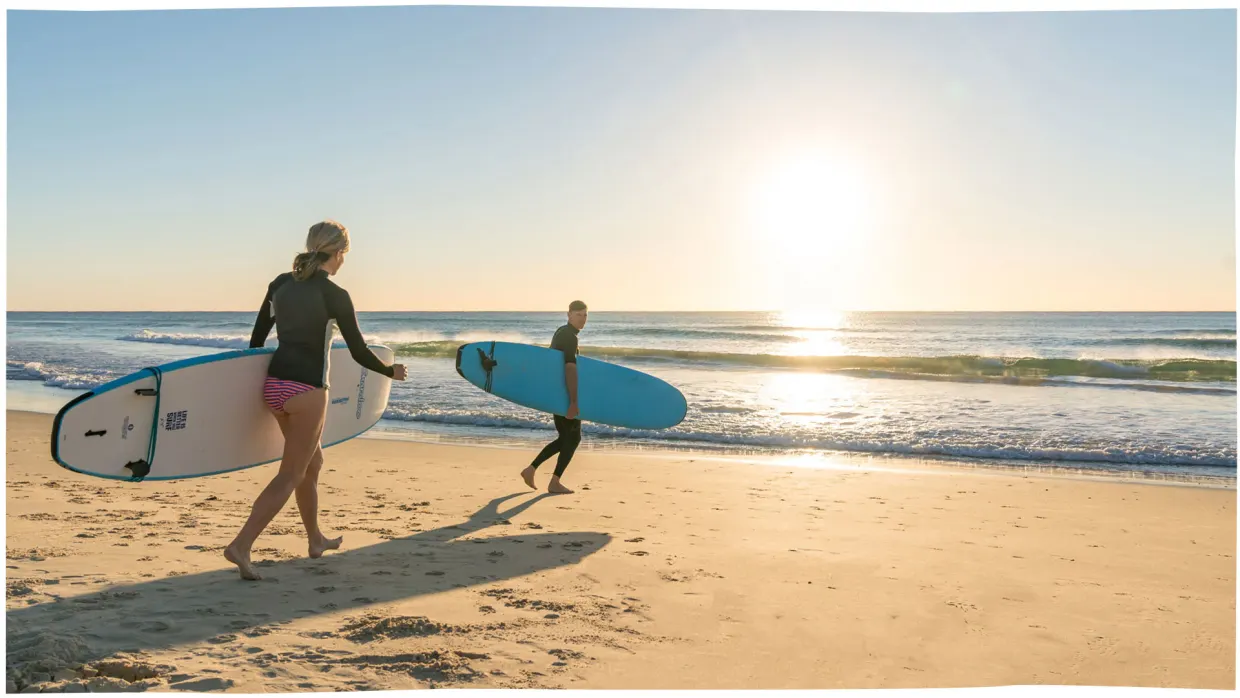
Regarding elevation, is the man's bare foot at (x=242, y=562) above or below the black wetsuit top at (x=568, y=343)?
below

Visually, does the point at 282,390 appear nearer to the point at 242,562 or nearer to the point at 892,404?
the point at 242,562

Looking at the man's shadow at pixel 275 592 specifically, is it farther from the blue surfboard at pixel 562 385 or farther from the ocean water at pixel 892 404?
the ocean water at pixel 892 404

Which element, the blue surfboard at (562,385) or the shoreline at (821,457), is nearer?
the blue surfboard at (562,385)

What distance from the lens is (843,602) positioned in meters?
3.53

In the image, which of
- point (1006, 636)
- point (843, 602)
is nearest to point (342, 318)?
point (843, 602)

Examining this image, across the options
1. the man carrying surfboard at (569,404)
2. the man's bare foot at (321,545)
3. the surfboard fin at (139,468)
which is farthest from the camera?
the man carrying surfboard at (569,404)

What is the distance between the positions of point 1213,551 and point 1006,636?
2.39 meters

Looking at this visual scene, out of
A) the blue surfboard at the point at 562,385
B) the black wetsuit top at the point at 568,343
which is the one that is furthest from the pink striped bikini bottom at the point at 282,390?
the blue surfboard at the point at 562,385

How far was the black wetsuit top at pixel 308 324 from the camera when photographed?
3.38 m

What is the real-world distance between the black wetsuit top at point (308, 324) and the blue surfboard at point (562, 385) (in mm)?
2692

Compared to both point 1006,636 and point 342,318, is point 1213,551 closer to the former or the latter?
point 1006,636

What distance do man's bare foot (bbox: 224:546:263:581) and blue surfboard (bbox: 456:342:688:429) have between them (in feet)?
9.03

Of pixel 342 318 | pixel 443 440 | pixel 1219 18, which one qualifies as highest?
pixel 1219 18

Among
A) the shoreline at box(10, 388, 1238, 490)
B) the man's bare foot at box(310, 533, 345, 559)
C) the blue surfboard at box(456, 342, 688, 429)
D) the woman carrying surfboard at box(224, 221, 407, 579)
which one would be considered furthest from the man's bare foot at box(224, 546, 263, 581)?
the shoreline at box(10, 388, 1238, 490)
